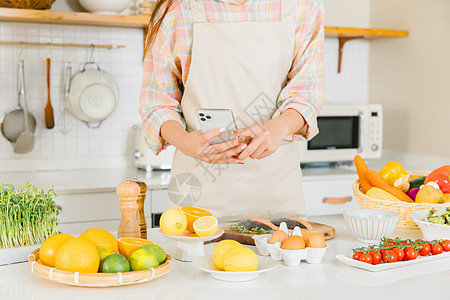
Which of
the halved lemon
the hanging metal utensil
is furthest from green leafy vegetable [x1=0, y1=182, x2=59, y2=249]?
the hanging metal utensil

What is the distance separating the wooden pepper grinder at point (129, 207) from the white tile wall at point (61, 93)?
177 centimetres

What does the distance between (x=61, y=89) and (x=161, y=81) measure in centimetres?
137

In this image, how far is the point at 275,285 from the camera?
939 mm

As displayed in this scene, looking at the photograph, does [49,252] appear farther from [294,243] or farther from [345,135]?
[345,135]

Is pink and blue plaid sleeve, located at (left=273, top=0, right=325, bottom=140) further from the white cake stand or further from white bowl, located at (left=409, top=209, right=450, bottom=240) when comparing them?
the white cake stand

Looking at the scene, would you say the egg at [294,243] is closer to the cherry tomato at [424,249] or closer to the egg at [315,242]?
the egg at [315,242]

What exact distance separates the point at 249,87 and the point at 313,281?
2.25 ft

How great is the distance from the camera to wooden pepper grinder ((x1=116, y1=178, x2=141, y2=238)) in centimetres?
108

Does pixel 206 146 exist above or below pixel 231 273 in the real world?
above

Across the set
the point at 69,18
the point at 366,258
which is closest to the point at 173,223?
the point at 366,258

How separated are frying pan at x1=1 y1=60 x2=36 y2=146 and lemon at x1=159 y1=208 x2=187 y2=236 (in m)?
1.82

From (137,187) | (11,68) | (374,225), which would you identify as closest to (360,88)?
(11,68)

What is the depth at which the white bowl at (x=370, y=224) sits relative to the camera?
1192mm

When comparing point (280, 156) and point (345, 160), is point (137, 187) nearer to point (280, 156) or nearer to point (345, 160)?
point (280, 156)
